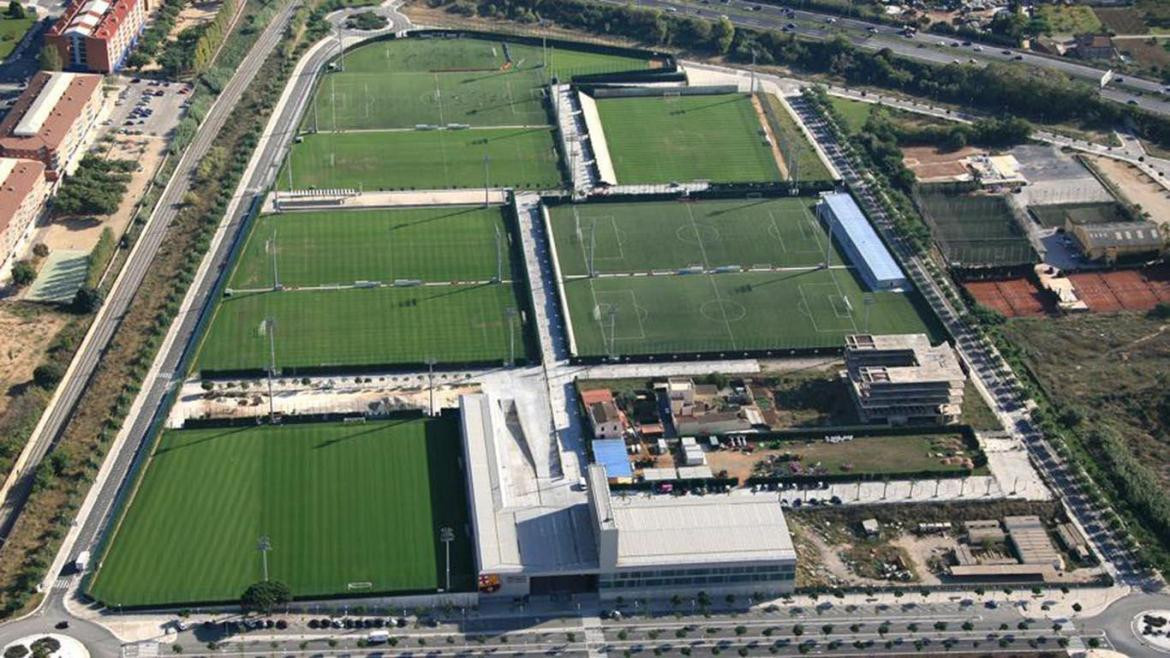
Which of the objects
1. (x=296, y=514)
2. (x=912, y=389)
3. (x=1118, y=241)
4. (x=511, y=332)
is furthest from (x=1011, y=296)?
(x=296, y=514)

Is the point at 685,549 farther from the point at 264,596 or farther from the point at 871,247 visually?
the point at 871,247

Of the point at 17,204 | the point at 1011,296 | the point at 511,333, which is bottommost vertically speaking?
the point at 1011,296

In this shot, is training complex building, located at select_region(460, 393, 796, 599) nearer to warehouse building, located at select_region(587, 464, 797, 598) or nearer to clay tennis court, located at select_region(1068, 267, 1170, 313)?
warehouse building, located at select_region(587, 464, 797, 598)

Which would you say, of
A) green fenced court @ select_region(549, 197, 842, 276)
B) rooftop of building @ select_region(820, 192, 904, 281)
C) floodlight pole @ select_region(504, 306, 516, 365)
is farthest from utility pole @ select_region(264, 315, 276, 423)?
rooftop of building @ select_region(820, 192, 904, 281)

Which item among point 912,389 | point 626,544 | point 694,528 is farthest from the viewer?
point 912,389

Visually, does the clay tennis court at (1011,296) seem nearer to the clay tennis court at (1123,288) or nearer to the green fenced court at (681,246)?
the clay tennis court at (1123,288)
